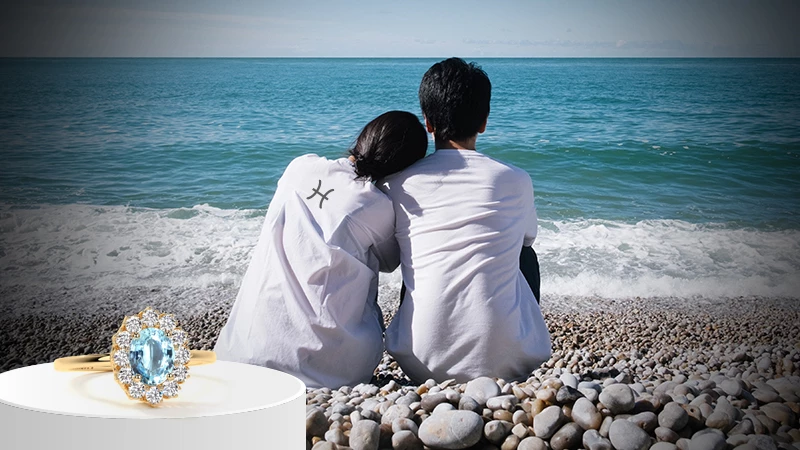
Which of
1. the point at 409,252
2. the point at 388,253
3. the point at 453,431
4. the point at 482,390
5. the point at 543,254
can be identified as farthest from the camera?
the point at 543,254

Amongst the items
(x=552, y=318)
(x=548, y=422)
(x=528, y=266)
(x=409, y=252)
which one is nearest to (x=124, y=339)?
(x=548, y=422)

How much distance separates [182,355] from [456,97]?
1.68 metres

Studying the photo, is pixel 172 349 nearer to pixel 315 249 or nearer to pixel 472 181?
pixel 315 249

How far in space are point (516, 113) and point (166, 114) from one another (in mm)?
8411

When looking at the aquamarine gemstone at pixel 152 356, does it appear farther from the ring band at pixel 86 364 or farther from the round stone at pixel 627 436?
the round stone at pixel 627 436

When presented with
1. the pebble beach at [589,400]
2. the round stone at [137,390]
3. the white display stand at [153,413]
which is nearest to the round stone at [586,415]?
the pebble beach at [589,400]

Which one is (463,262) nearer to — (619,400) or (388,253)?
(388,253)

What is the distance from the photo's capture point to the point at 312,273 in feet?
8.09

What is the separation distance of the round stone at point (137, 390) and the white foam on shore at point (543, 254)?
162 inches

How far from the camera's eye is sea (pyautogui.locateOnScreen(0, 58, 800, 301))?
223 inches

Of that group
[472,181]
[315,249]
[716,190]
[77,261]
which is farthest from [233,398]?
[716,190]

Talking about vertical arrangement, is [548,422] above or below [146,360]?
below

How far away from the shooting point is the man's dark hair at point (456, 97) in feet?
8.37

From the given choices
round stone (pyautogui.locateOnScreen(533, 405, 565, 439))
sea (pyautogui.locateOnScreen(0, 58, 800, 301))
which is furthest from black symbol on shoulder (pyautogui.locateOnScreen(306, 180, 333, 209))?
sea (pyautogui.locateOnScreen(0, 58, 800, 301))
